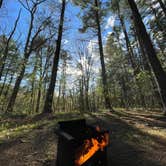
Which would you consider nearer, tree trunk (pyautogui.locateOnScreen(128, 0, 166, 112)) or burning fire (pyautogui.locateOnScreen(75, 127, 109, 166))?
burning fire (pyautogui.locateOnScreen(75, 127, 109, 166))

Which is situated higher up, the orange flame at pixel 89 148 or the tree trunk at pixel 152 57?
the tree trunk at pixel 152 57

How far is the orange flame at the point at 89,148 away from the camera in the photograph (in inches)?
89.1

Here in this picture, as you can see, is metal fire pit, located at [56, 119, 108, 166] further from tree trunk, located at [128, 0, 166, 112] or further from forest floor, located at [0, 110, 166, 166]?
tree trunk, located at [128, 0, 166, 112]

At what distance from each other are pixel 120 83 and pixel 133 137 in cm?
2071

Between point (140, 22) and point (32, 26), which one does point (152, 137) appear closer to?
point (140, 22)

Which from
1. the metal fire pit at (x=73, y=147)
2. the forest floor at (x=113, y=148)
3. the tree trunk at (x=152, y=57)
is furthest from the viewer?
the tree trunk at (x=152, y=57)

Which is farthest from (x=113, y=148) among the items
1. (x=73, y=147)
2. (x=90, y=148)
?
(x=73, y=147)

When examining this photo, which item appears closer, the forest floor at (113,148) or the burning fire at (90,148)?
the burning fire at (90,148)

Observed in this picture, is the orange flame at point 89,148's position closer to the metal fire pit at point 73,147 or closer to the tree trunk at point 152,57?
the metal fire pit at point 73,147

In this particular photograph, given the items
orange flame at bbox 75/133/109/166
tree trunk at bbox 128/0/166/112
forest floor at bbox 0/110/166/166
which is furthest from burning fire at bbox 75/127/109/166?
tree trunk at bbox 128/0/166/112

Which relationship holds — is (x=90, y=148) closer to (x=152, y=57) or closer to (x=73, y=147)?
(x=73, y=147)

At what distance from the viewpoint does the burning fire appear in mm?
2263

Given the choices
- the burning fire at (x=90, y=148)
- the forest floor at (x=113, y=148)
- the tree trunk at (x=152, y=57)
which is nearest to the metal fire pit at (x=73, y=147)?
the burning fire at (x=90, y=148)

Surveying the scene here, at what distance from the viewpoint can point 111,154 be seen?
11.0 feet
